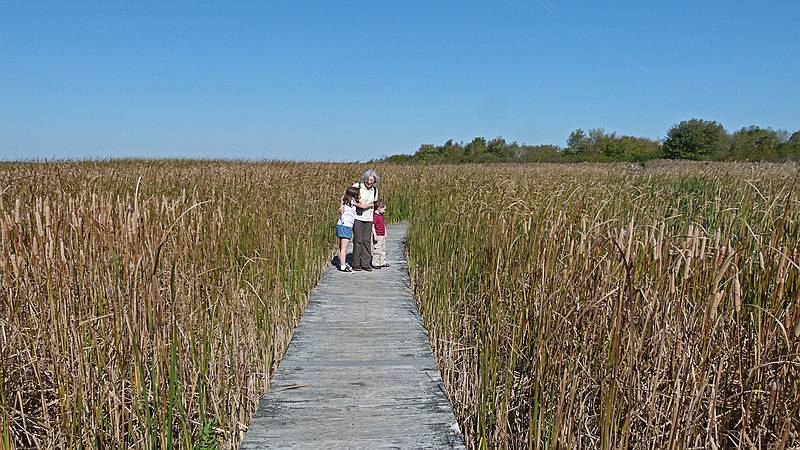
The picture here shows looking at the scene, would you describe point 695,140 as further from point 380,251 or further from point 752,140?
point 380,251

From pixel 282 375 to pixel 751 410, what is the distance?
207cm

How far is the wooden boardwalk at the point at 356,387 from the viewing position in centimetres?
219

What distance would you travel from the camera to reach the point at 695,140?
1757 inches

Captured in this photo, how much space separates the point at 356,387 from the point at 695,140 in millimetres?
49648

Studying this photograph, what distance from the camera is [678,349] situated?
1662mm

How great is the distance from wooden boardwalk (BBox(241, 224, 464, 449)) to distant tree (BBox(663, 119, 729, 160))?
4647 centimetres

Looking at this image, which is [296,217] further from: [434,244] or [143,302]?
[143,302]

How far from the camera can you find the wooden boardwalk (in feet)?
7.19

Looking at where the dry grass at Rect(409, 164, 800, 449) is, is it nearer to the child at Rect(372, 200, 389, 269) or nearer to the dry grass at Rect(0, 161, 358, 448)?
the dry grass at Rect(0, 161, 358, 448)

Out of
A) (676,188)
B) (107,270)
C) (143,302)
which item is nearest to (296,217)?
(107,270)

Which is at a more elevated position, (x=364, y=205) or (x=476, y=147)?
(x=476, y=147)

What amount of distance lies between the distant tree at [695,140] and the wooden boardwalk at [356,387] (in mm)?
46472

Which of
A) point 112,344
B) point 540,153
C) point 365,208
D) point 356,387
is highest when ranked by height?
point 540,153

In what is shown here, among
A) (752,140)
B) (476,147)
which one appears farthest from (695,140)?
(476,147)
